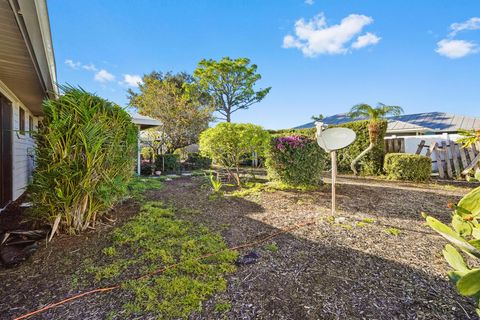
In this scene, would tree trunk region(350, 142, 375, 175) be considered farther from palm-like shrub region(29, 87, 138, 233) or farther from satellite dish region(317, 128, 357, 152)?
palm-like shrub region(29, 87, 138, 233)

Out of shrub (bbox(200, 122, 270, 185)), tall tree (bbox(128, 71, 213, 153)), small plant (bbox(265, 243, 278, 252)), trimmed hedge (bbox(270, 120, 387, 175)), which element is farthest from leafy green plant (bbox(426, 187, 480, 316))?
tall tree (bbox(128, 71, 213, 153))

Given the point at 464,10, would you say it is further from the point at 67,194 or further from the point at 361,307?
the point at 67,194

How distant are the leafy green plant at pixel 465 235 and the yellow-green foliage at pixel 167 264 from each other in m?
1.65

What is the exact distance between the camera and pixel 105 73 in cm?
1525

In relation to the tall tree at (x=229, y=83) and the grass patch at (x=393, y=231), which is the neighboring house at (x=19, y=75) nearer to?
the grass patch at (x=393, y=231)

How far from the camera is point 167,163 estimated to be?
1098 centimetres

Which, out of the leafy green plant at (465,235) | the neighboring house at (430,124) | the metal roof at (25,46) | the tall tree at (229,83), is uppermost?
the tall tree at (229,83)

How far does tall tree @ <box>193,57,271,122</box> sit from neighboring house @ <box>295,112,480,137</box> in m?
8.29

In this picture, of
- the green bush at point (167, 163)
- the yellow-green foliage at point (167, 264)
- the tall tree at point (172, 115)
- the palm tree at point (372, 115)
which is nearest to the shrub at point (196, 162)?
the tall tree at point (172, 115)

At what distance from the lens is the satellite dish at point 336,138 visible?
4203 mm

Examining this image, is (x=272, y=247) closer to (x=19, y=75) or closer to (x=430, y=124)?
(x=19, y=75)

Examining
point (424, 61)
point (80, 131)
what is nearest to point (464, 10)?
point (424, 61)

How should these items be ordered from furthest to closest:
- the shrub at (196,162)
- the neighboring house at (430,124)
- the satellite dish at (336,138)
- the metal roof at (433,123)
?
the metal roof at (433,123) < the neighboring house at (430,124) < the shrub at (196,162) < the satellite dish at (336,138)

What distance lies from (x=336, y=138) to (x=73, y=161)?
423 cm
